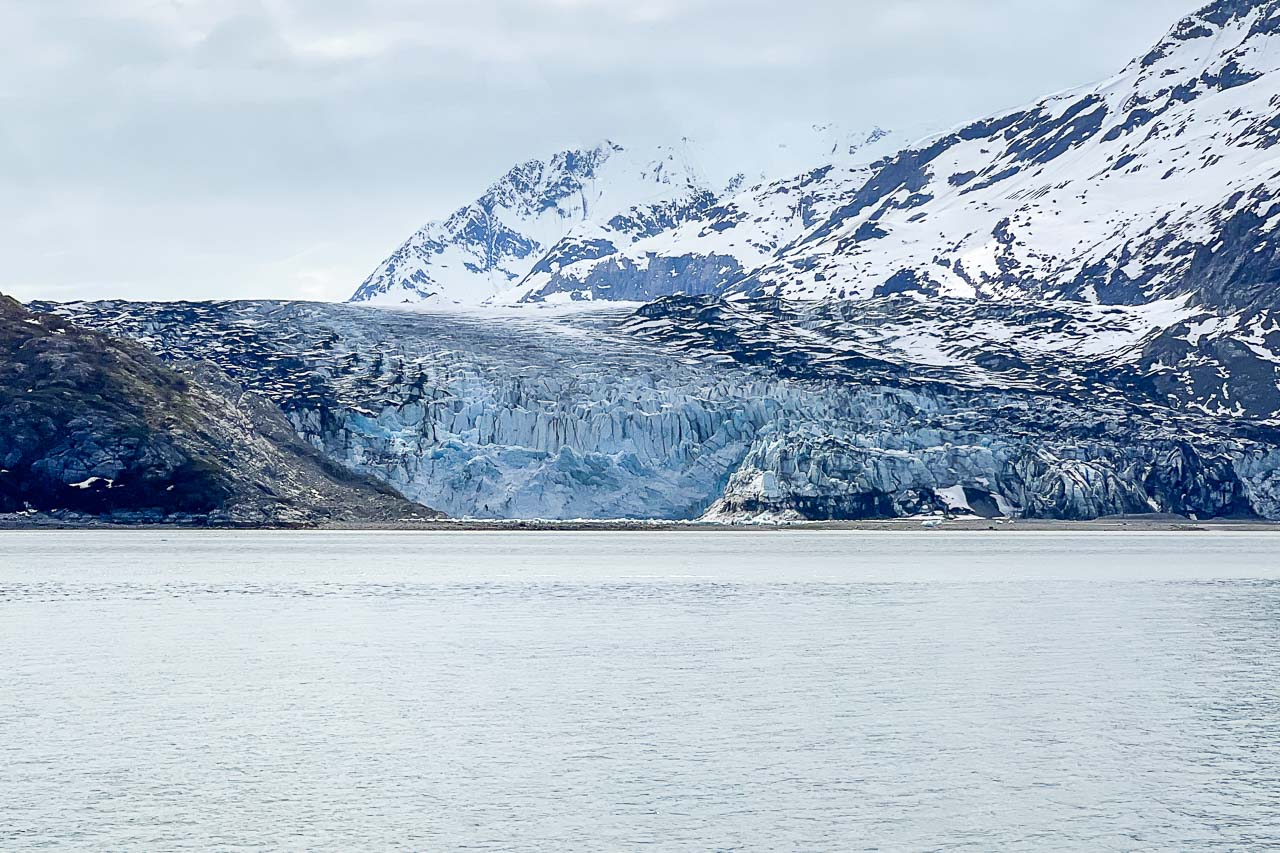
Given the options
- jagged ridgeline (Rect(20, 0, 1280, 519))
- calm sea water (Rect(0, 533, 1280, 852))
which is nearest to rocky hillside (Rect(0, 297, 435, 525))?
jagged ridgeline (Rect(20, 0, 1280, 519))

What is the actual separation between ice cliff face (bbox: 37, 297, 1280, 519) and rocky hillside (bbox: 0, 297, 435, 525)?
677cm

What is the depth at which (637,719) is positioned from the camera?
37.2 m

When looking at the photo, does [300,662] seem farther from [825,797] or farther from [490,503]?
[490,503]

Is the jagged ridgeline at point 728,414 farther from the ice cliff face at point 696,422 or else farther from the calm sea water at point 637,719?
the calm sea water at point 637,719

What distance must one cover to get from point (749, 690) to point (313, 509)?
107288 mm

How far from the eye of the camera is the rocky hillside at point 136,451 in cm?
13500

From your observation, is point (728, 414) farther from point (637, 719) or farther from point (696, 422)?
point (637, 719)

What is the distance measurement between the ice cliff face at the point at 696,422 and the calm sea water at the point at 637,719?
232 feet

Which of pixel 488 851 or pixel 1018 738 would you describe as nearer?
pixel 488 851

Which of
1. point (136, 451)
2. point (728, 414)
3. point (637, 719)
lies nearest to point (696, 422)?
point (728, 414)

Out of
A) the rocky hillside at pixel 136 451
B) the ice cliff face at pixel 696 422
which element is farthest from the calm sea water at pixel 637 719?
the ice cliff face at pixel 696 422

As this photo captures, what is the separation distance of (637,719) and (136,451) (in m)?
109

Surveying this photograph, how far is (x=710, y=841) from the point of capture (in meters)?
25.2

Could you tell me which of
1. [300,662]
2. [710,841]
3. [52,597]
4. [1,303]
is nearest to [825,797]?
[710,841]
